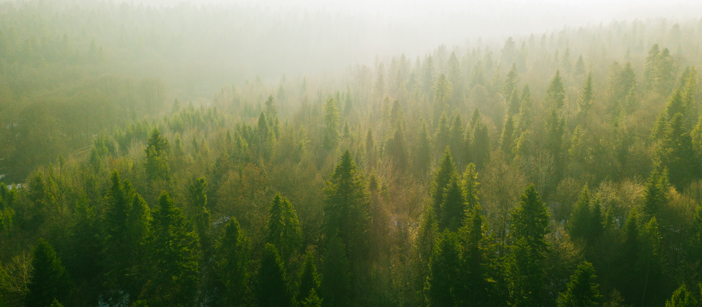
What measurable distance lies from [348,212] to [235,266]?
12.0 m

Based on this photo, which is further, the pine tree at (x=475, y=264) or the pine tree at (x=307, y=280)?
the pine tree at (x=475, y=264)

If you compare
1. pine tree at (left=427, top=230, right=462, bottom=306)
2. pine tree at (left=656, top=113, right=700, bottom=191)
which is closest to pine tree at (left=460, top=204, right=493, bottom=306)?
pine tree at (left=427, top=230, right=462, bottom=306)

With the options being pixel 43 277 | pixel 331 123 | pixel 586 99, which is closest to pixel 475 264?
pixel 43 277

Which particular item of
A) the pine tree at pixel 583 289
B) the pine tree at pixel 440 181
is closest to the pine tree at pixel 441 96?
the pine tree at pixel 440 181

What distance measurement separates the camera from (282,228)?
36094 millimetres

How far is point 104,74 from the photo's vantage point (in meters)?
132

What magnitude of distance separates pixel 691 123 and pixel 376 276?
54.1 meters

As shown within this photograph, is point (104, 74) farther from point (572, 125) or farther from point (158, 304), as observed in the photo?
point (572, 125)

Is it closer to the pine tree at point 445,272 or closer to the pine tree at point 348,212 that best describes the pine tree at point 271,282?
the pine tree at point 348,212

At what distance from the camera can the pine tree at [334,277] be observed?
33.3 m

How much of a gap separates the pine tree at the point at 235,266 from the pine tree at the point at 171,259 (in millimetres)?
3634

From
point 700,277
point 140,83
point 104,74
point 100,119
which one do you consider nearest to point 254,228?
point 700,277

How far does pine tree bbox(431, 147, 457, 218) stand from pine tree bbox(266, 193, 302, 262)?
53.5 feet

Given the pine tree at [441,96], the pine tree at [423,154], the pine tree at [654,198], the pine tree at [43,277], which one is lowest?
the pine tree at [43,277]
